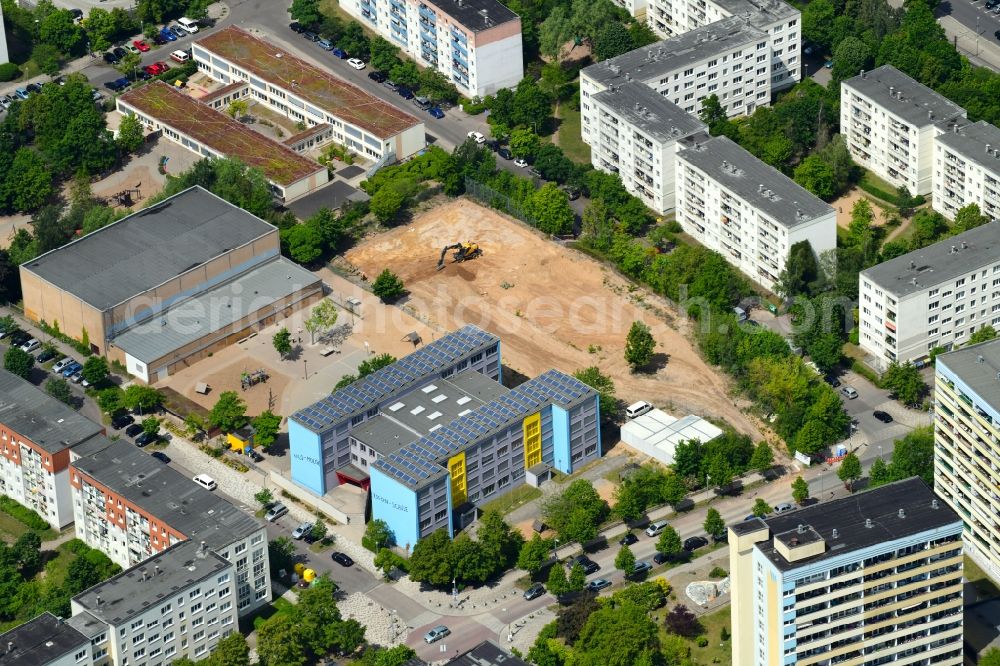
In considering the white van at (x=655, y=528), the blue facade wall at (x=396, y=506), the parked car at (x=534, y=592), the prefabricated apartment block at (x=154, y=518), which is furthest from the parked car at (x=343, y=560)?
the white van at (x=655, y=528)

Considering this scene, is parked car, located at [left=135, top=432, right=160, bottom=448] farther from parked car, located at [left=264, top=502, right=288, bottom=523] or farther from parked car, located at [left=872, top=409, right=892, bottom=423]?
parked car, located at [left=872, top=409, right=892, bottom=423]

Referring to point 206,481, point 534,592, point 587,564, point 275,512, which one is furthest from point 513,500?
point 206,481

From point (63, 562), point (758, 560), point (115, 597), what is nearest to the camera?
point (758, 560)

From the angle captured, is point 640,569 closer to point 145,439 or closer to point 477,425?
point 477,425

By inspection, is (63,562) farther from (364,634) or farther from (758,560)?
(758,560)

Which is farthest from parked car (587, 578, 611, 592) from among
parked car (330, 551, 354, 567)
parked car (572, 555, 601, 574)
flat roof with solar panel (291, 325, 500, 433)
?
flat roof with solar panel (291, 325, 500, 433)

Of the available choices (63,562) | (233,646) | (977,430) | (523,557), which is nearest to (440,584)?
(523,557)
